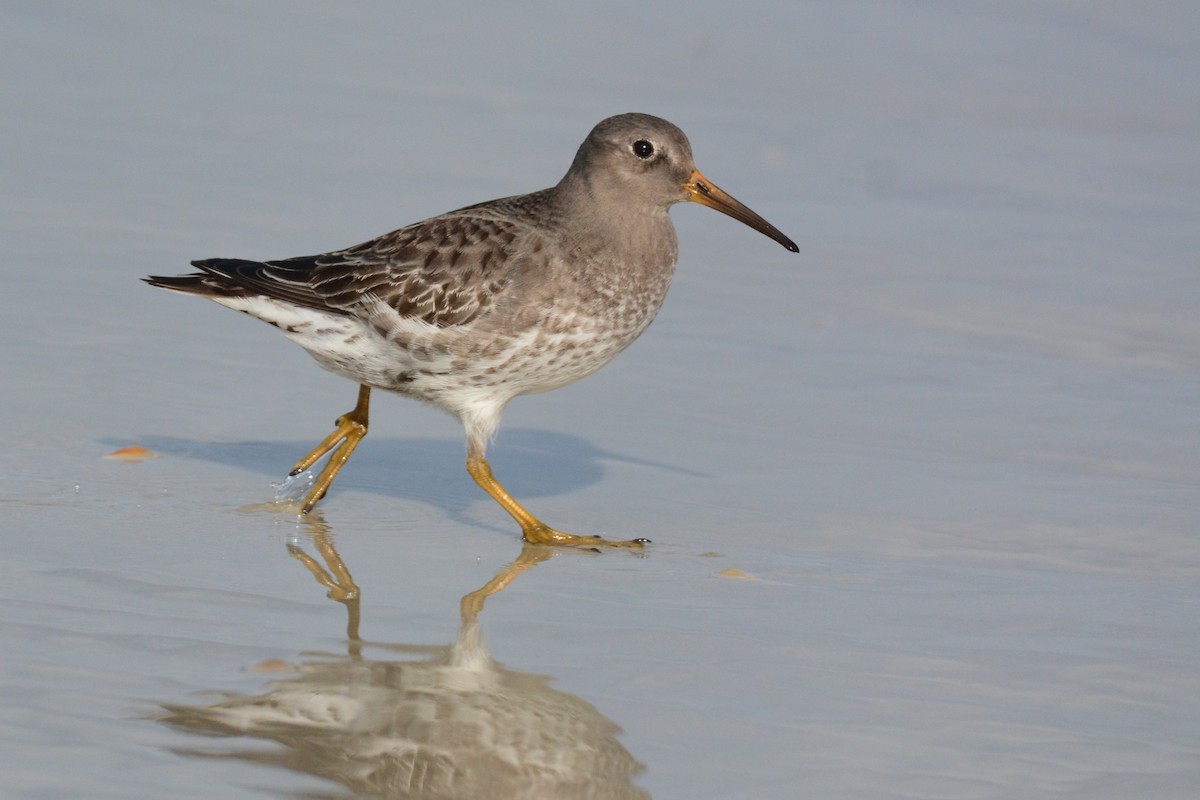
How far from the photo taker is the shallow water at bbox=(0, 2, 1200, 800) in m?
5.21

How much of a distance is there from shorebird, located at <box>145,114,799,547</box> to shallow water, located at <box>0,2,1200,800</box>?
496 millimetres

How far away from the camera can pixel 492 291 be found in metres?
7.66

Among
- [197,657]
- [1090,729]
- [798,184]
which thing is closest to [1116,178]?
[798,184]

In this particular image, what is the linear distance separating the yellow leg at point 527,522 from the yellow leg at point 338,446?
1.84 ft

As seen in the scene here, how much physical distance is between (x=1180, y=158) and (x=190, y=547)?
8.57 m

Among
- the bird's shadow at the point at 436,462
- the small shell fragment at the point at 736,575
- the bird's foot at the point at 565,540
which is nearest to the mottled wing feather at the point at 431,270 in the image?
the bird's shadow at the point at 436,462

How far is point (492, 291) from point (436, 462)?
1153 millimetres

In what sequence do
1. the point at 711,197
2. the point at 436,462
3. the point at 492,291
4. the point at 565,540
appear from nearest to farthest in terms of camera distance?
the point at 565,540
the point at 492,291
the point at 711,197
the point at 436,462

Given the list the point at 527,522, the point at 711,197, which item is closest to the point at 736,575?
the point at 527,522

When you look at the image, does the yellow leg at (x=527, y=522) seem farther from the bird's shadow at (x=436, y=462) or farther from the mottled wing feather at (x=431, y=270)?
the mottled wing feather at (x=431, y=270)

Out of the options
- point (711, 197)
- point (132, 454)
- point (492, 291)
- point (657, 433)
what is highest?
point (711, 197)

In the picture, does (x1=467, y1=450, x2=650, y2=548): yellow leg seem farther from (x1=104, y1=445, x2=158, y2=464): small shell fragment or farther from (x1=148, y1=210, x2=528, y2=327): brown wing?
(x1=104, y1=445, x2=158, y2=464): small shell fragment

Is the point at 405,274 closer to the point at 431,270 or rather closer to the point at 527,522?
the point at 431,270

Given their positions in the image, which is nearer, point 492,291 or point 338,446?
point 492,291
